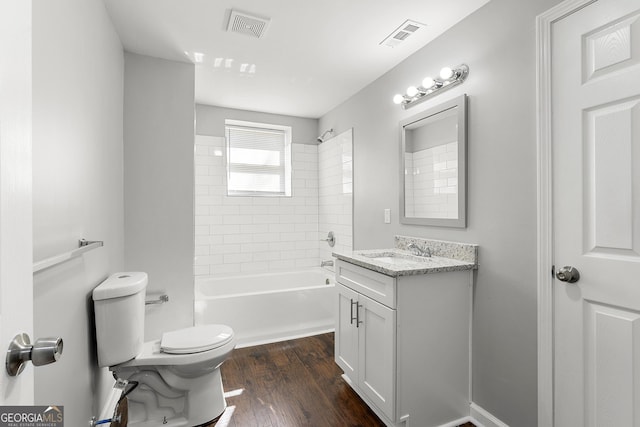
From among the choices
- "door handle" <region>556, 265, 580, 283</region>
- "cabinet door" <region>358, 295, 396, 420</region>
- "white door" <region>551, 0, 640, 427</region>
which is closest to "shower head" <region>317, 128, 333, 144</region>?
"cabinet door" <region>358, 295, 396, 420</region>

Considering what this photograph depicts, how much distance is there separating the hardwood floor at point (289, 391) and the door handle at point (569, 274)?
1007mm

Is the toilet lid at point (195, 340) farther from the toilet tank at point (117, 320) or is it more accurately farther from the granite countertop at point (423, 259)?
the granite countertop at point (423, 259)

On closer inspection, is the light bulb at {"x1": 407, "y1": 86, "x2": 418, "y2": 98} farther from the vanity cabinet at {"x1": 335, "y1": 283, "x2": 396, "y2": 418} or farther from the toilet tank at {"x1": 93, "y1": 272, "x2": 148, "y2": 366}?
the toilet tank at {"x1": 93, "y1": 272, "x2": 148, "y2": 366}

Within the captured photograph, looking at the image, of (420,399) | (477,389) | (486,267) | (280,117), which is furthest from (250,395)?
(280,117)

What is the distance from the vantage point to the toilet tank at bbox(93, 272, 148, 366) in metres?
1.59

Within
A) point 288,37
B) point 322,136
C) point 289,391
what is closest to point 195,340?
point 289,391

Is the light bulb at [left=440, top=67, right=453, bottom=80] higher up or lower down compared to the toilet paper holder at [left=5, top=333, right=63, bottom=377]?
higher up

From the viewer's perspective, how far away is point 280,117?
388cm

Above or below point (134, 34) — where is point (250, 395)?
below

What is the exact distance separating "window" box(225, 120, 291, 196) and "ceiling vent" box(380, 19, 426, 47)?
1996 millimetres

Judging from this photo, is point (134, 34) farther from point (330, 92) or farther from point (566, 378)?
point (566, 378)

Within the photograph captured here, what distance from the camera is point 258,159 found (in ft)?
12.9

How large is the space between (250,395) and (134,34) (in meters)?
2.52

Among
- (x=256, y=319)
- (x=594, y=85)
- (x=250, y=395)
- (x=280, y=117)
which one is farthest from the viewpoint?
(x=280, y=117)
